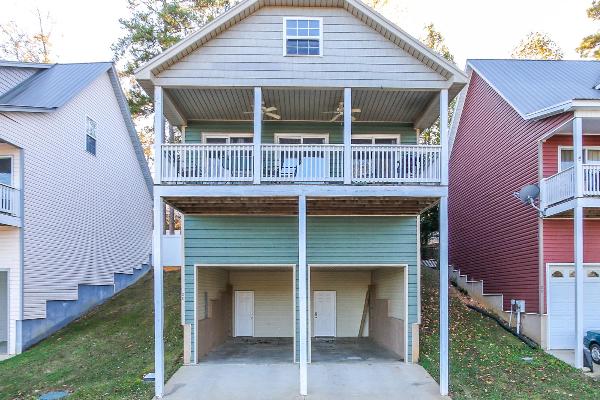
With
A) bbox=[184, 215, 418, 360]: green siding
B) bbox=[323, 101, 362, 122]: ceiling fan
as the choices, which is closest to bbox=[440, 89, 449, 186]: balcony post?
bbox=[323, 101, 362, 122]: ceiling fan

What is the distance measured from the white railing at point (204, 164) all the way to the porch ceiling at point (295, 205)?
60 centimetres

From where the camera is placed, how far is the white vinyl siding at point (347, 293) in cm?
1684

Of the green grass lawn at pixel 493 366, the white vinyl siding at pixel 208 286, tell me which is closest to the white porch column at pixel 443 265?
the green grass lawn at pixel 493 366

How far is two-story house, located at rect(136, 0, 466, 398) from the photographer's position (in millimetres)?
11086

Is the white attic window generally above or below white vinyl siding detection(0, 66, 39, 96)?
below

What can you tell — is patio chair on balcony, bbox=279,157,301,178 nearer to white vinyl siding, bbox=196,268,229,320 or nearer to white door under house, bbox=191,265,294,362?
white vinyl siding, bbox=196,268,229,320

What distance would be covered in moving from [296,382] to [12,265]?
893cm

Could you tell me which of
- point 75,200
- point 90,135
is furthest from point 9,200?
point 90,135

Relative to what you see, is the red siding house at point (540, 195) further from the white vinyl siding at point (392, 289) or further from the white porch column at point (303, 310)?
the white porch column at point (303, 310)

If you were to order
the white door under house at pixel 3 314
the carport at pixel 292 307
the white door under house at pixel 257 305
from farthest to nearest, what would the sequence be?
the white door under house at pixel 257 305, the white door under house at pixel 3 314, the carport at pixel 292 307

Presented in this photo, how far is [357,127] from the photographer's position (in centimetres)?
1417

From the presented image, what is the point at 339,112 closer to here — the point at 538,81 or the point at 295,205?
the point at 295,205

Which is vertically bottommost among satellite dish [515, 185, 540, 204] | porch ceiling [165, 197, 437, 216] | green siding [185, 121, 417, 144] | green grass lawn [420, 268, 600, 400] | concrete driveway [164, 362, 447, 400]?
concrete driveway [164, 362, 447, 400]

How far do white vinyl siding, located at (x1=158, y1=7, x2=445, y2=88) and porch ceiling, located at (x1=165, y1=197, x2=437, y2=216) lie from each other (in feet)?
9.00
